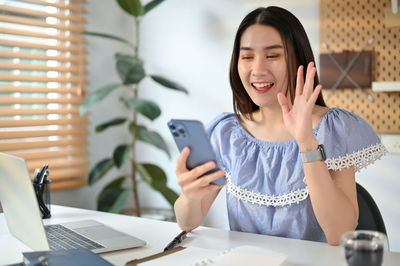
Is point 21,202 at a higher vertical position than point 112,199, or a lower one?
higher

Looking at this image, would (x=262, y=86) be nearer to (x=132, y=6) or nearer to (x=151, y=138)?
(x=151, y=138)

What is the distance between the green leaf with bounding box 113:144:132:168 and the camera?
3.04 metres

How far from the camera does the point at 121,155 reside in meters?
3.06

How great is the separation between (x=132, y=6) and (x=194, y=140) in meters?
2.13

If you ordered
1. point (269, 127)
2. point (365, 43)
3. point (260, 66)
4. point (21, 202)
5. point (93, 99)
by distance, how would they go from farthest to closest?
1. point (93, 99)
2. point (365, 43)
3. point (269, 127)
4. point (260, 66)
5. point (21, 202)

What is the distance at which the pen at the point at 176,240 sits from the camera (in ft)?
4.16

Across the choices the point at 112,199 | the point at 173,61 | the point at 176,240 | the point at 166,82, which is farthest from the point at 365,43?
the point at 176,240

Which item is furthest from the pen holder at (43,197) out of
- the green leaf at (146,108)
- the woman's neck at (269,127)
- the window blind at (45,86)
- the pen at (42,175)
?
the green leaf at (146,108)

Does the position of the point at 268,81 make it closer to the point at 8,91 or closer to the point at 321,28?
the point at 321,28

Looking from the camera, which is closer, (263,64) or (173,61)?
(263,64)

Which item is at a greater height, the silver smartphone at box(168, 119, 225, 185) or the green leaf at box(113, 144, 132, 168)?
the silver smartphone at box(168, 119, 225, 185)

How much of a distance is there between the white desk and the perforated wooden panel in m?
1.49

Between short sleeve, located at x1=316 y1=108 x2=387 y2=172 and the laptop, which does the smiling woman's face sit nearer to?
short sleeve, located at x1=316 y1=108 x2=387 y2=172

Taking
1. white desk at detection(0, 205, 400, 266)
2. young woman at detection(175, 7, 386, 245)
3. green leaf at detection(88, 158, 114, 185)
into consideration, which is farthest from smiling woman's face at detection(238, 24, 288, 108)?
green leaf at detection(88, 158, 114, 185)
